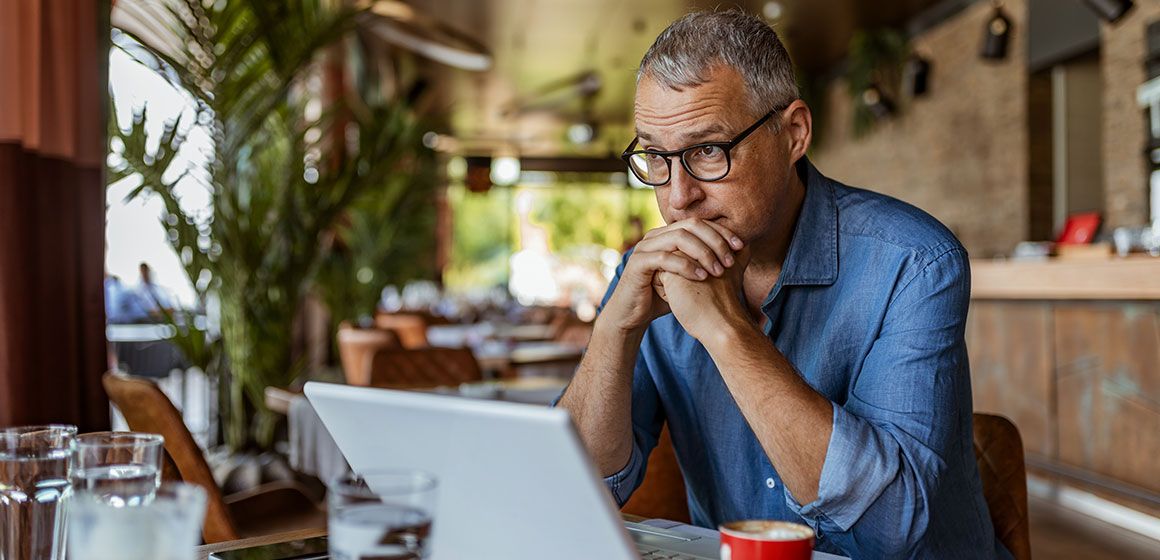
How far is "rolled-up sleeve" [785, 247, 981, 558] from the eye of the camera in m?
1.25

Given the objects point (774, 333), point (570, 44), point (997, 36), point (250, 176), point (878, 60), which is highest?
point (570, 44)

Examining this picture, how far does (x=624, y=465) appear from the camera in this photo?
5.21 ft

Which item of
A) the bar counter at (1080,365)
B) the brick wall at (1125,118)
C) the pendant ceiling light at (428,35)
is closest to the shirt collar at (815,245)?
the bar counter at (1080,365)

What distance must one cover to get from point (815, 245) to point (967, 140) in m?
8.62

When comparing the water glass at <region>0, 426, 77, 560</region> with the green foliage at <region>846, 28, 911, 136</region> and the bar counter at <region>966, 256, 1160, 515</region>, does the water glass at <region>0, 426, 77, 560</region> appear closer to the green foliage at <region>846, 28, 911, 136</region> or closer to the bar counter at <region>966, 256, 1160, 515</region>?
the bar counter at <region>966, 256, 1160, 515</region>

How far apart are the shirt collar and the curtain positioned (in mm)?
1651

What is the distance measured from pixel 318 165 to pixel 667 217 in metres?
3.71

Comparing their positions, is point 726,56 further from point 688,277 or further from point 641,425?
point 641,425

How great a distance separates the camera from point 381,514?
0.72 meters

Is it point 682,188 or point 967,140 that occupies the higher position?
point 967,140

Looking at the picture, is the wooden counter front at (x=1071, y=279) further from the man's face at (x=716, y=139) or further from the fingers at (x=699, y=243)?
the fingers at (x=699, y=243)

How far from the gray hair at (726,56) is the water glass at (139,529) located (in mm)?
984

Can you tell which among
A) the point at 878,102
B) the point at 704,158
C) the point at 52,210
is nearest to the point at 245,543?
the point at 704,158

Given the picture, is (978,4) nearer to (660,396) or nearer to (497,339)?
(497,339)
